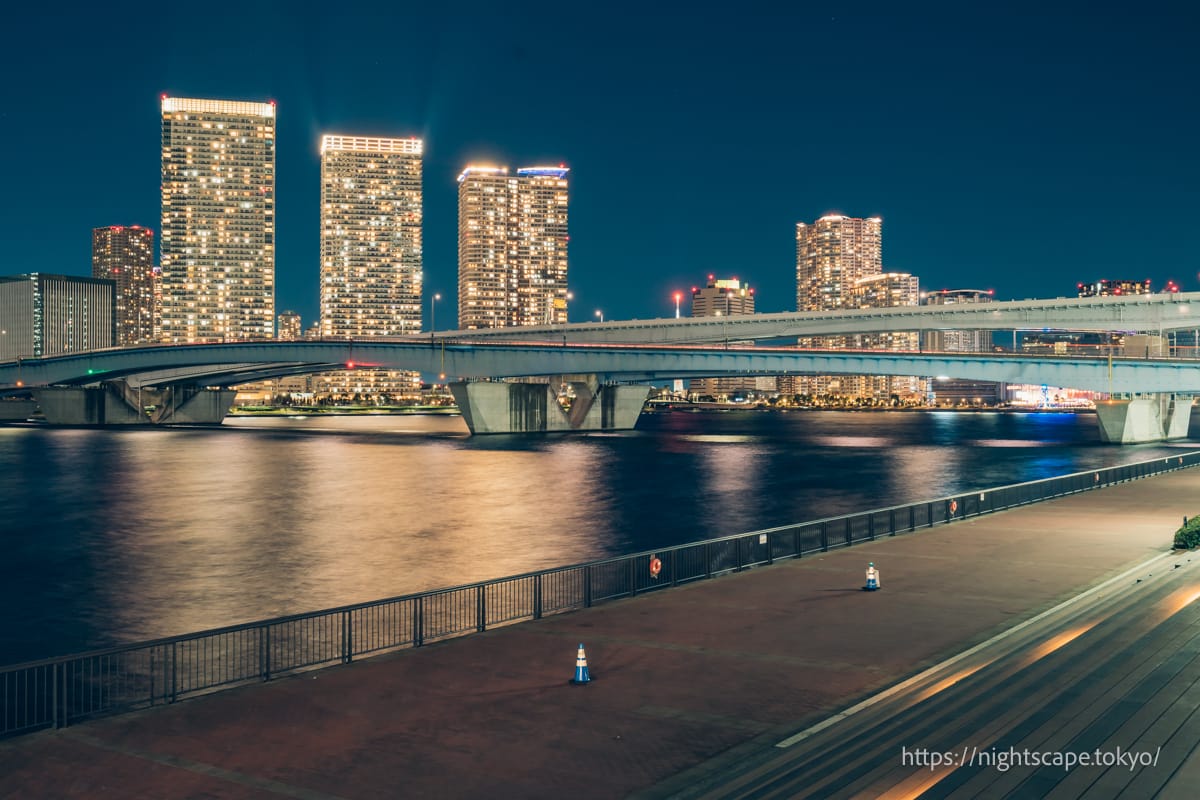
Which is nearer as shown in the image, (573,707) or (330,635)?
(573,707)

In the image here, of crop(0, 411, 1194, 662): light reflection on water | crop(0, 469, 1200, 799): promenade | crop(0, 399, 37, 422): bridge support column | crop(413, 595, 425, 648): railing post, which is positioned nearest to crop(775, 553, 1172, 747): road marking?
crop(0, 469, 1200, 799): promenade

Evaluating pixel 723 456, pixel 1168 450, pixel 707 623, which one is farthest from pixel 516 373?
pixel 707 623

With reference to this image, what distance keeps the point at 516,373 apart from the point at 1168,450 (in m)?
66.9

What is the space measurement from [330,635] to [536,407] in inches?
4198

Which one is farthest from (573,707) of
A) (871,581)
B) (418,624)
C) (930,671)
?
(871,581)

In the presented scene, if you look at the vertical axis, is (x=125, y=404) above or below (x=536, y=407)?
above

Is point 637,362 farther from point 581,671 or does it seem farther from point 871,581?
point 581,671

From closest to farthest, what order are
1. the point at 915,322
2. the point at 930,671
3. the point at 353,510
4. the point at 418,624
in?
the point at 930,671 < the point at 418,624 < the point at 353,510 < the point at 915,322

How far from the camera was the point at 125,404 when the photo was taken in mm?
159750

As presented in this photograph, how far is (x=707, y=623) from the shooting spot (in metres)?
18.4

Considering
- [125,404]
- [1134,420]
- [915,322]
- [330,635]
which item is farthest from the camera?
[125,404]

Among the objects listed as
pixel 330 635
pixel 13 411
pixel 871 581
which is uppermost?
pixel 13 411

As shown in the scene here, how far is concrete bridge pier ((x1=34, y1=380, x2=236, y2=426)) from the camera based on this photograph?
154750mm

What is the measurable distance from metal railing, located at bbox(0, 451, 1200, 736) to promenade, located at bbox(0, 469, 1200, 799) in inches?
34.2
